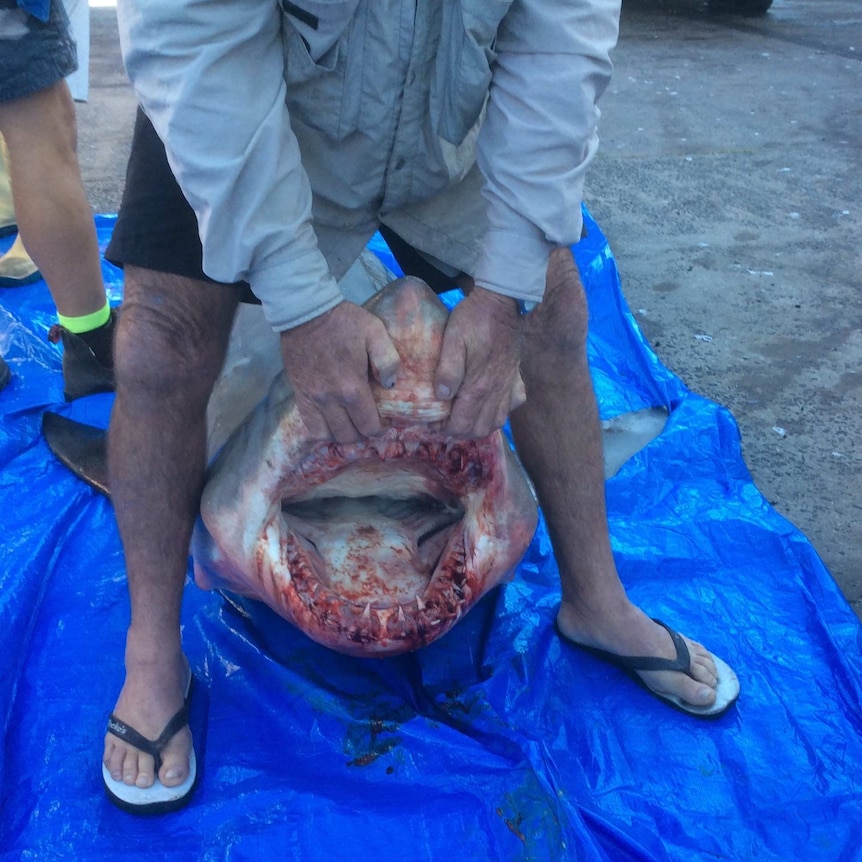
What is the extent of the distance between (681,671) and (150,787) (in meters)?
1.04

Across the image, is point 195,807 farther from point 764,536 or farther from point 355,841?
point 764,536

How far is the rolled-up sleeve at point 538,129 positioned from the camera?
4.38 ft

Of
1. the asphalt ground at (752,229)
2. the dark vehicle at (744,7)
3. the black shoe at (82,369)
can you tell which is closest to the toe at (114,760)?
the black shoe at (82,369)

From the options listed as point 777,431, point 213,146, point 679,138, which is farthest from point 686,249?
point 213,146

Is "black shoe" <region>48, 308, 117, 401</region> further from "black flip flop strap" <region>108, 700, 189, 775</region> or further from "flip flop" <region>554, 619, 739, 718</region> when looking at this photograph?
"flip flop" <region>554, 619, 739, 718</region>

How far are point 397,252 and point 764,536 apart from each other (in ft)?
3.91

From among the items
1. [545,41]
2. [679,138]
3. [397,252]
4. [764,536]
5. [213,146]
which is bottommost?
[679,138]

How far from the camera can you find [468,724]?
5.75 feet

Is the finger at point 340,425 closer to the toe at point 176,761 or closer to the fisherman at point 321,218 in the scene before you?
the fisherman at point 321,218

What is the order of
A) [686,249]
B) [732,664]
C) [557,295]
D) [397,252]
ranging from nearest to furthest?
[557,295] < [397,252] < [732,664] < [686,249]

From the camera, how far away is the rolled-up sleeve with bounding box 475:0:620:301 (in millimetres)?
1334

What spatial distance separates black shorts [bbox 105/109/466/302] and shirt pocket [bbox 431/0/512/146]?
1.50 ft

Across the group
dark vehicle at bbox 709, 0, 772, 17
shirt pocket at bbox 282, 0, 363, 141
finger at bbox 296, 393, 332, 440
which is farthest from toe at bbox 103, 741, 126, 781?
dark vehicle at bbox 709, 0, 772, 17

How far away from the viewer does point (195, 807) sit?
158 centimetres
